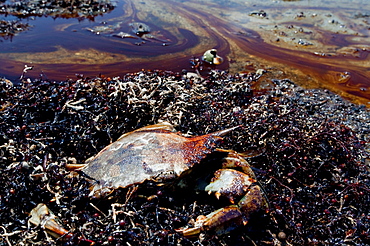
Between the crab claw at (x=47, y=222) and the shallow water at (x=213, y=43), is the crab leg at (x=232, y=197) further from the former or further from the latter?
the shallow water at (x=213, y=43)

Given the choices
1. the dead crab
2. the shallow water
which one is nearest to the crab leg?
the dead crab

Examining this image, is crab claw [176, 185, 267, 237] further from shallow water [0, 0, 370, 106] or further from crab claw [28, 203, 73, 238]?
shallow water [0, 0, 370, 106]

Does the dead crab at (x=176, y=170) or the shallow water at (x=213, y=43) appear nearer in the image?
the dead crab at (x=176, y=170)

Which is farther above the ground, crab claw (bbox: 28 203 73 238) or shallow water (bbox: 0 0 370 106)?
shallow water (bbox: 0 0 370 106)

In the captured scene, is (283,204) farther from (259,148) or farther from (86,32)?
(86,32)

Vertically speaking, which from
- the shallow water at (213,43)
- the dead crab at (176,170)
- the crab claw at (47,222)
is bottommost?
the crab claw at (47,222)

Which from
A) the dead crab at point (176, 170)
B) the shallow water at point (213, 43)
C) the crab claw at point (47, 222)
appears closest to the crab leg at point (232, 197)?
the dead crab at point (176, 170)
